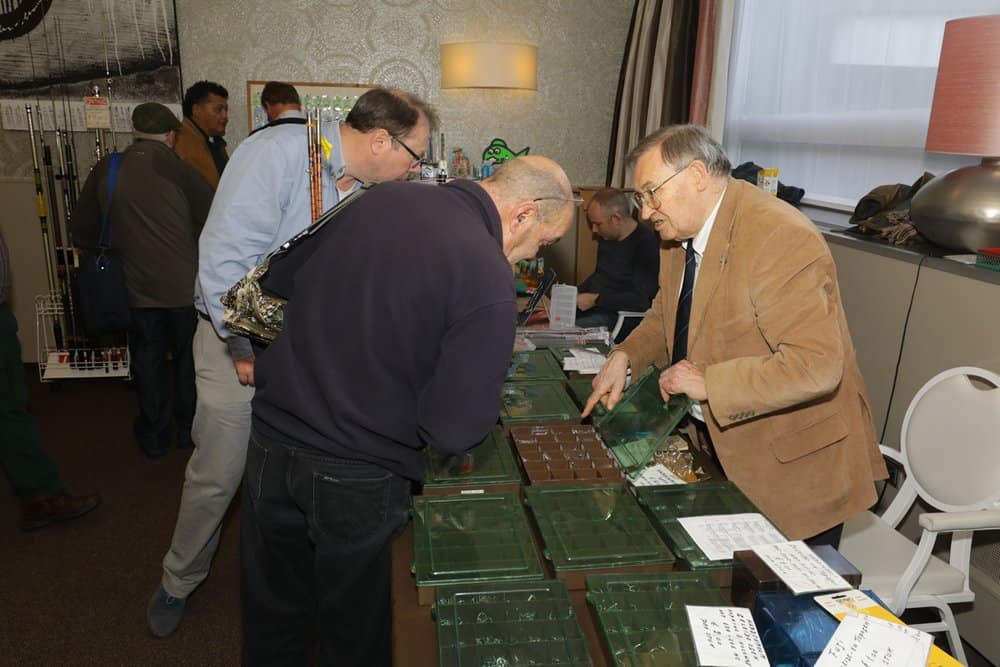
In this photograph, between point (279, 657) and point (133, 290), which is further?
point (133, 290)

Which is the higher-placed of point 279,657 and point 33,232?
point 33,232

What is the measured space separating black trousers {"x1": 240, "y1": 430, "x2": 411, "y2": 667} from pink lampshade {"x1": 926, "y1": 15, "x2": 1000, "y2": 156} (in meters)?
1.77

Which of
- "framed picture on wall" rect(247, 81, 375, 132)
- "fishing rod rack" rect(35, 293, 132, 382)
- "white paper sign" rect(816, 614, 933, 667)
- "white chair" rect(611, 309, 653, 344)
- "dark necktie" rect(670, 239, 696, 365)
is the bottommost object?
"fishing rod rack" rect(35, 293, 132, 382)

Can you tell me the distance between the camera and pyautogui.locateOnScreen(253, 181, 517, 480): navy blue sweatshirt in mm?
1199

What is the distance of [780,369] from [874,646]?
609mm

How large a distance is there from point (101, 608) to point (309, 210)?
1.57 metres

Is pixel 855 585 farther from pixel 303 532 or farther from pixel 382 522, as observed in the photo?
pixel 303 532

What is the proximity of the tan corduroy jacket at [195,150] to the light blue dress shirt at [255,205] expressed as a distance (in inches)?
87.9

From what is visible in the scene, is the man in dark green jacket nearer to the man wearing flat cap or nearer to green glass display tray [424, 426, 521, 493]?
the man wearing flat cap

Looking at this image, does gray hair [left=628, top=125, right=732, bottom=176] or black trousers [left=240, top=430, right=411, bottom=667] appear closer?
black trousers [left=240, top=430, right=411, bottom=667]

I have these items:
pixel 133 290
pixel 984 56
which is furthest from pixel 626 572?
pixel 133 290

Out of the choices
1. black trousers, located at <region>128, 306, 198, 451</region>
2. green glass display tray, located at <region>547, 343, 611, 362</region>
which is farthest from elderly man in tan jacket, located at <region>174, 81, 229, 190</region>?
green glass display tray, located at <region>547, 343, 611, 362</region>

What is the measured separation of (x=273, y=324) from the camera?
160 centimetres

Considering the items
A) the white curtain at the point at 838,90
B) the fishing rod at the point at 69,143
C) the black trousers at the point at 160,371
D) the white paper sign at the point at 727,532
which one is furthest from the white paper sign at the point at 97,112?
the white paper sign at the point at 727,532
